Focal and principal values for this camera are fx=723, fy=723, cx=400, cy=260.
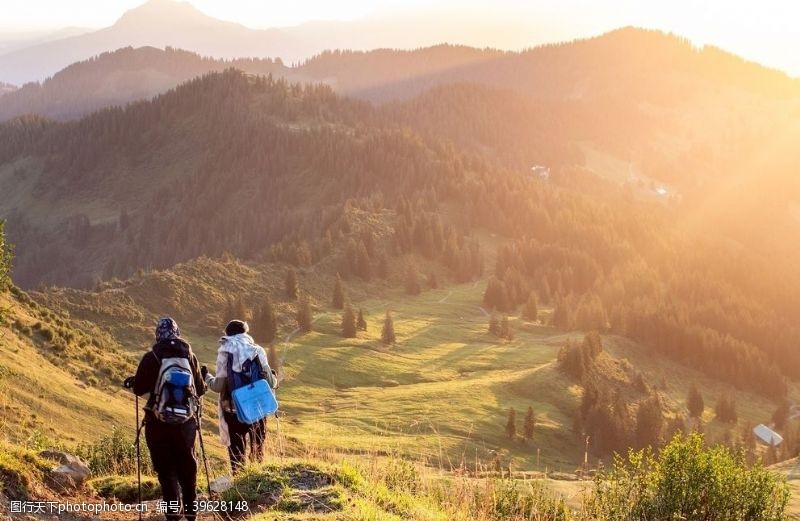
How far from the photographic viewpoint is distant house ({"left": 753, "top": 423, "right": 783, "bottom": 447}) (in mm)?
97475

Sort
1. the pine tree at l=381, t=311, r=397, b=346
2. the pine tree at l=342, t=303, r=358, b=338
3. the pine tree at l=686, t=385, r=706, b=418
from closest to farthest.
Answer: the pine tree at l=686, t=385, r=706, b=418
the pine tree at l=342, t=303, r=358, b=338
the pine tree at l=381, t=311, r=397, b=346

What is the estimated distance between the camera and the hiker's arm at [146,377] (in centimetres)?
1420

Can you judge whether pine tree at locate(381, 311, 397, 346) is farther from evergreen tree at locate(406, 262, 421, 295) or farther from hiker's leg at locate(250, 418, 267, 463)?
hiker's leg at locate(250, 418, 267, 463)

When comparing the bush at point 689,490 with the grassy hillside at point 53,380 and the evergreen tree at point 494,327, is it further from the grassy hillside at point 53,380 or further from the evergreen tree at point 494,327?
the evergreen tree at point 494,327

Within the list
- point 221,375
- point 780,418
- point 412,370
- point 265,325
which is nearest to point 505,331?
point 412,370

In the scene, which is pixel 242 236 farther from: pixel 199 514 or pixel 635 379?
pixel 199 514

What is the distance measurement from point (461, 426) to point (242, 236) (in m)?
132

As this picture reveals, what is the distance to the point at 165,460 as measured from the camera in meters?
14.4

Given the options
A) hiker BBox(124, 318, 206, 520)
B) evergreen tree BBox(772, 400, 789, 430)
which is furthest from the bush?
evergreen tree BBox(772, 400, 789, 430)

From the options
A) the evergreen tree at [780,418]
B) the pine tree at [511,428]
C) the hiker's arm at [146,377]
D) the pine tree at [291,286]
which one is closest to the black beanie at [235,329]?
the hiker's arm at [146,377]

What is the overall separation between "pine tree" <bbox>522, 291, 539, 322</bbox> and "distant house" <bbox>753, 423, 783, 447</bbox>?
47461 mm

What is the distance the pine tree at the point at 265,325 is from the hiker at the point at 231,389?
8198 centimetres

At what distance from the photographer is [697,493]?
19.2m

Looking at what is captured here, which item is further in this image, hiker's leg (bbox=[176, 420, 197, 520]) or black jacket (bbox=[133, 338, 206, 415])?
hiker's leg (bbox=[176, 420, 197, 520])
